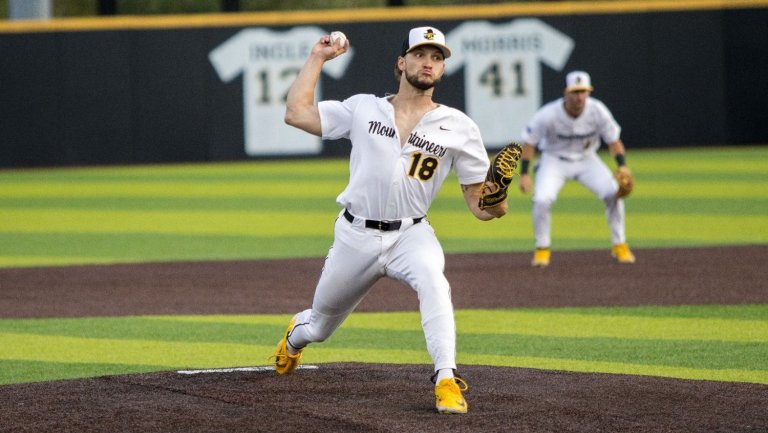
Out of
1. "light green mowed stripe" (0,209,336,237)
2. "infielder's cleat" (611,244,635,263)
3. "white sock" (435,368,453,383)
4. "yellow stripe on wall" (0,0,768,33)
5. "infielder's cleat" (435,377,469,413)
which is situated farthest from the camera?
"yellow stripe on wall" (0,0,768,33)

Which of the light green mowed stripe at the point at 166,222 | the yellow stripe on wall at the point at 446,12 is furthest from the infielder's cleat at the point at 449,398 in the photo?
the yellow stripe on wall at the point at 446,12

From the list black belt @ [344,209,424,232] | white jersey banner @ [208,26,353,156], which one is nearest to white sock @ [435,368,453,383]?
black belt @ [344,209,424,232]

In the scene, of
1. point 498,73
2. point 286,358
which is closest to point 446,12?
point 498,73

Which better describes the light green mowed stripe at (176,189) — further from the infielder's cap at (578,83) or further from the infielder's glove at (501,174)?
the infielder's glove at (501,174)

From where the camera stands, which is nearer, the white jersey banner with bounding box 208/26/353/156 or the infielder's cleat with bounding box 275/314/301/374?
the infielder's cleat with bounding box 275/314/301/374

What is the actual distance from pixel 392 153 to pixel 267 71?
18010mm

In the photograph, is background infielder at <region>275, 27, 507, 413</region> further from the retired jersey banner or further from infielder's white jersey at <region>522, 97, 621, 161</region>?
the retired jersey banner

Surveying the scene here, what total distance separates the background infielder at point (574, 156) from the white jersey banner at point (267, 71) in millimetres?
11115

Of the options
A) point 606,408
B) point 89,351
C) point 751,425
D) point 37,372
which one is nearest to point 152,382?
point 37,372

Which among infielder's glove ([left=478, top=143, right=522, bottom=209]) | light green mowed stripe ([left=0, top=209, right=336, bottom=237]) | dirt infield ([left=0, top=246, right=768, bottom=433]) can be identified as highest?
infielder's glove ([left=478, top=143, right=522, bottom=209])

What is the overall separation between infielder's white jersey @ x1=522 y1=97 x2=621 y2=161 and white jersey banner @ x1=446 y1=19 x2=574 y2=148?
1095cm

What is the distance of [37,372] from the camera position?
8352 mm

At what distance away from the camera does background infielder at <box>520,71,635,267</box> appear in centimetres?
1338

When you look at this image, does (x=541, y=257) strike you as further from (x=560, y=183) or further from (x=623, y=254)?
(x=560, y=183)
